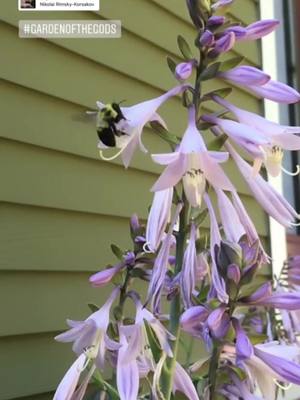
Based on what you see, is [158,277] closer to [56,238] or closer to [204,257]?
[204,257]

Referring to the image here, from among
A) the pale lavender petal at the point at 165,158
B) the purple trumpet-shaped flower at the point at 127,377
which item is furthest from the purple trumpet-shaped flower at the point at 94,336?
the pale lavender petal at the point at 165,158

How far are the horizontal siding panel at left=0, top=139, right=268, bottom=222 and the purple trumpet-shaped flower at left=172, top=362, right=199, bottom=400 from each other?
0.92 m

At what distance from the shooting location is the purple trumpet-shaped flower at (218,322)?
110 centimetres

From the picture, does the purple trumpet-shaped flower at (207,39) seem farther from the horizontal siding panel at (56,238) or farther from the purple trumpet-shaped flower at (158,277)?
the horizontal siding panel at (56,238)

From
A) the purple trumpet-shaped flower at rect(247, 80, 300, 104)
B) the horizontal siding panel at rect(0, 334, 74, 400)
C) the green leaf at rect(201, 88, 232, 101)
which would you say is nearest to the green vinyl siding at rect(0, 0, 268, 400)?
the horizontal siding panel at rect(0, 334, 74, 400)

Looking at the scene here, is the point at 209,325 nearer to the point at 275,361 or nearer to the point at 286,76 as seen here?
the point at 275,361

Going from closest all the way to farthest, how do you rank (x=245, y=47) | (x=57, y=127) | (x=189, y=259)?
(x=189, y=259)
(x=57, y=127)
(x=245, y=47)

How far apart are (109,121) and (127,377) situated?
0.51 m

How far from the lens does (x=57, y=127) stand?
2104mm

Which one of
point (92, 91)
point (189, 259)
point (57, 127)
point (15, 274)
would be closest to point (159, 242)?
point (189, 259)

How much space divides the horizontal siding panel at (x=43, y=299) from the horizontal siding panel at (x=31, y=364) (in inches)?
1.5

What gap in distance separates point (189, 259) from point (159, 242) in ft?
0.25

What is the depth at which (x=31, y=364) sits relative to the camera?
198 cm

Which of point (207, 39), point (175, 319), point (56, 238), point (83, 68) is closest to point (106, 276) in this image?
point (175, 319)
